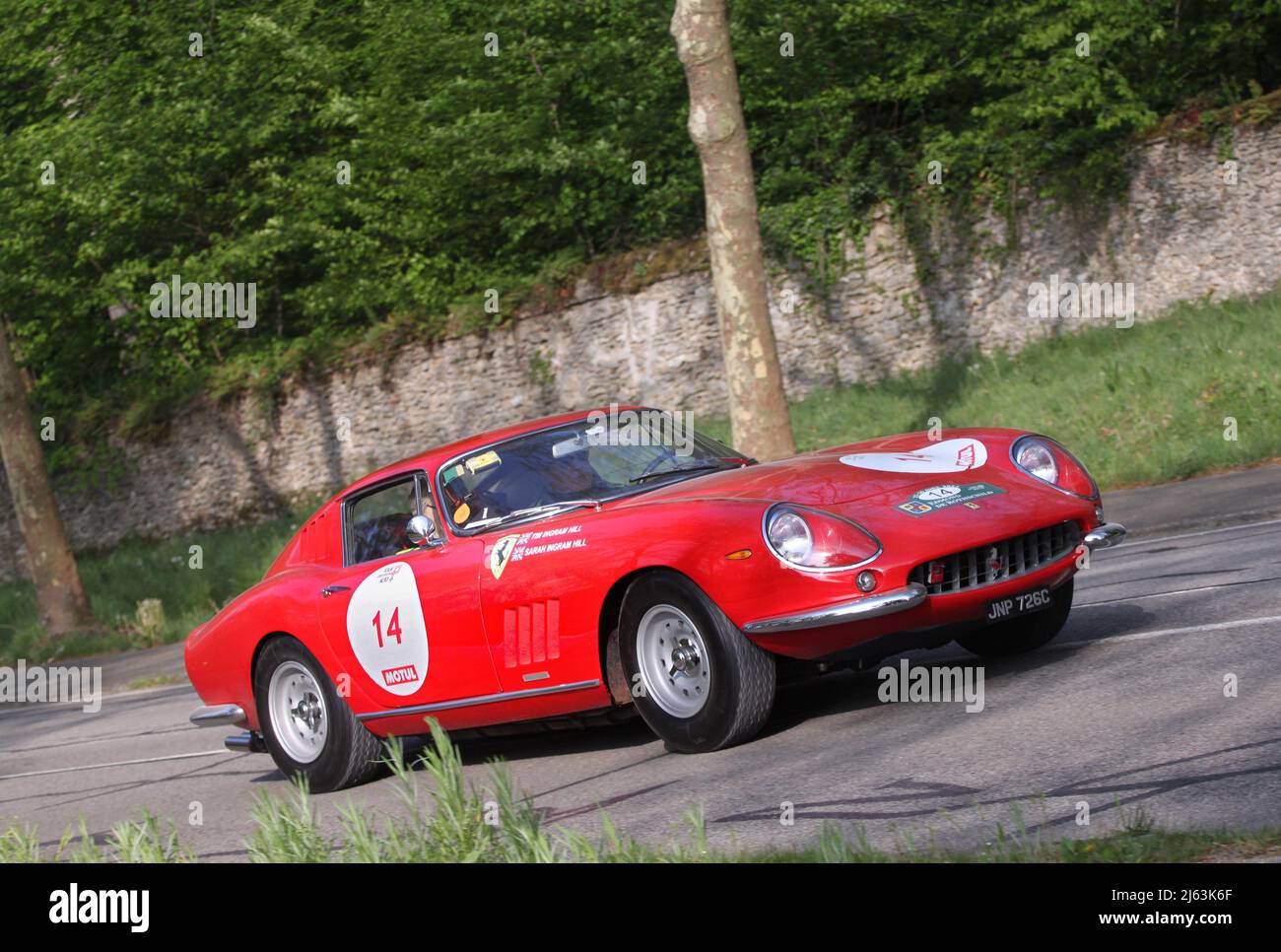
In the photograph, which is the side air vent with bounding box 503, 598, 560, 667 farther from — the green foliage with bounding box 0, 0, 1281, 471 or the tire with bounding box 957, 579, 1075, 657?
the green foliage with bounding box 0, 0, 1281, 471

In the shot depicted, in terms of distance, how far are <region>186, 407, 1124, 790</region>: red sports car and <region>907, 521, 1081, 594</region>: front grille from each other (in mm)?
10

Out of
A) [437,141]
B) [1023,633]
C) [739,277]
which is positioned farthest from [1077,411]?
[437,141]

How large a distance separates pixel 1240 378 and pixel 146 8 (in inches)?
951

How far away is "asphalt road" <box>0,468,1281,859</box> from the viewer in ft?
15.4

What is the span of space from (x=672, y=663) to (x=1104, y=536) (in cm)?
199

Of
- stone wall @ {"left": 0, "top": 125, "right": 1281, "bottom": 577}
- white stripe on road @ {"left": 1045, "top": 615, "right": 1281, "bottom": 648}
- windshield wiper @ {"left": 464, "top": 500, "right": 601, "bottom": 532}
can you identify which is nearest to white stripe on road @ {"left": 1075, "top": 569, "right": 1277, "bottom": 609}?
white stripe on road @ {"left": 1045, "top": 615, "right": 1281, "bottom": 648}

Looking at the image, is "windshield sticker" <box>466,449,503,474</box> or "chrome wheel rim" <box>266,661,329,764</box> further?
"chrome wheel rim" <box>266,661,329,764</box>

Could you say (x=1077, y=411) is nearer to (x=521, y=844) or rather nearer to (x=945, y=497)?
(x=945, y=497)

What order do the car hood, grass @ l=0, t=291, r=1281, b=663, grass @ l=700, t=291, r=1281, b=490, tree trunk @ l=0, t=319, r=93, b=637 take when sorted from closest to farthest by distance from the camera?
the car hood
grass @ l=700, t=291, r=1281, b=490
grass @ l=0, t=291, r=1281, b=663
tree trunk @ l=0, t=319, r=93, b=637

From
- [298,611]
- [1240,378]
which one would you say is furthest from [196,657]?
[1240,378]

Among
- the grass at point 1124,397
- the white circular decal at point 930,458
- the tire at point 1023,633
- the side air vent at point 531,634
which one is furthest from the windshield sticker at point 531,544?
the grass at point 1124,397

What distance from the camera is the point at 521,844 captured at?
14.8 feet

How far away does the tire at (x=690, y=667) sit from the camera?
6.06 metres

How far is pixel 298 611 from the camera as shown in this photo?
7785mm
